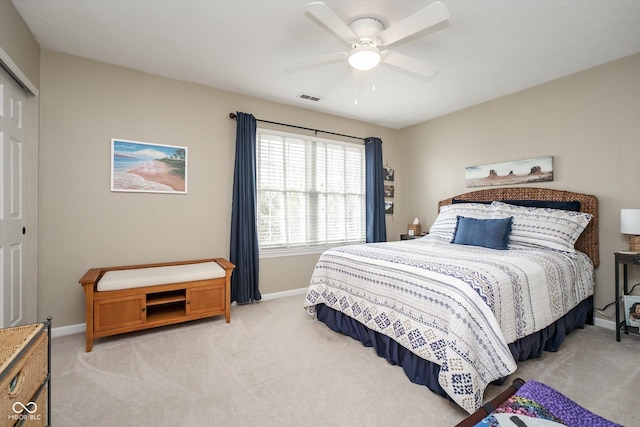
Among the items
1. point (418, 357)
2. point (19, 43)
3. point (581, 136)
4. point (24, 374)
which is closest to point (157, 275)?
point (24, 374)

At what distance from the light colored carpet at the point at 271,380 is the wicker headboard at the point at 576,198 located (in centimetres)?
81

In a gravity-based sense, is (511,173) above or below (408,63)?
below

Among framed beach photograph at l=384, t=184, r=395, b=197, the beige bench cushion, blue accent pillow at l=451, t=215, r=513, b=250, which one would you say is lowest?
the beige bench cushion

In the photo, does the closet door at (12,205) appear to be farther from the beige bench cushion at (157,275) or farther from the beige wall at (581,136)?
the beige wall at (581,136)

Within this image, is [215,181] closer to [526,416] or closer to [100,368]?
[100,368]

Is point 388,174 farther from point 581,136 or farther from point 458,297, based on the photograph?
point 458,297

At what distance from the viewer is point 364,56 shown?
2.18 meters

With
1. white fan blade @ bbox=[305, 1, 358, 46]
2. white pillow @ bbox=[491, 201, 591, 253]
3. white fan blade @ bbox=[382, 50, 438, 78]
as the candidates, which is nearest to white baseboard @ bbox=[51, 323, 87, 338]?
white fan blade @ bbox=[305, 1, 358, 46]

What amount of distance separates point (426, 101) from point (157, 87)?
3.30 metres

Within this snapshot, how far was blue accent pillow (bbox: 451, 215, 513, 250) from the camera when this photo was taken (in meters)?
2.97

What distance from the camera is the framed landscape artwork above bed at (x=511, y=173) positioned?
135 inches

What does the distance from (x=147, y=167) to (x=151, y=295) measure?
134 centimetres

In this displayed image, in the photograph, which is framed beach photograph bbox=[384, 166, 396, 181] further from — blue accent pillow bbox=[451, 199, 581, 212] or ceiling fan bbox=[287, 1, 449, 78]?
ceiling fan bbox=[287, 1, 449, 78]

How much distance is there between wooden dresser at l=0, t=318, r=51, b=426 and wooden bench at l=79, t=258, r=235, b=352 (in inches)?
54.4
